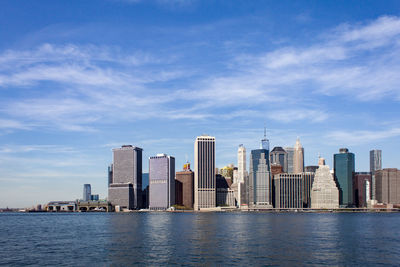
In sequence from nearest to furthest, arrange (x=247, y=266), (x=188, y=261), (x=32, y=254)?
(x=247, y=266)
(x=188, y=261)
(x=32, y=254)

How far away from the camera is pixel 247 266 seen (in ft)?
251

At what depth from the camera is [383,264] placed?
3174 inches

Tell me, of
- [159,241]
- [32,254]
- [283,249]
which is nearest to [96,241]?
[159,241]

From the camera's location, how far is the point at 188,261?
268 feet

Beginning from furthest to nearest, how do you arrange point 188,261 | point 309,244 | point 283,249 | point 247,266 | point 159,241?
point 159,241 < point 309,244 < point 283,249 < point 188,261 < point 247,266

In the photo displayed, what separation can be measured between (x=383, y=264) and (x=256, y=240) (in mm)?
→ 41340

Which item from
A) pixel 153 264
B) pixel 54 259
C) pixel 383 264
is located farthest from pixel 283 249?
pixel 54 259

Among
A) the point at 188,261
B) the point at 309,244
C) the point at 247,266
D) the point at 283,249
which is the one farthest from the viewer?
the point at 309,244

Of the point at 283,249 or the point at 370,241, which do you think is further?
the point at 370,241

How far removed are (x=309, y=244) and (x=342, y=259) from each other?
77.9 ft

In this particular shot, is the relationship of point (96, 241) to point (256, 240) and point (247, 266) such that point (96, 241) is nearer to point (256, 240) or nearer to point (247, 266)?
point (256, 240)

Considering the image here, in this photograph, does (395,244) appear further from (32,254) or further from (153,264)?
(32,254)

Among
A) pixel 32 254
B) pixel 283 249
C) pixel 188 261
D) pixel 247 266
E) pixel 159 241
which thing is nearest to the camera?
pixel 247 266

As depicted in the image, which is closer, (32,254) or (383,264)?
(383,264)
